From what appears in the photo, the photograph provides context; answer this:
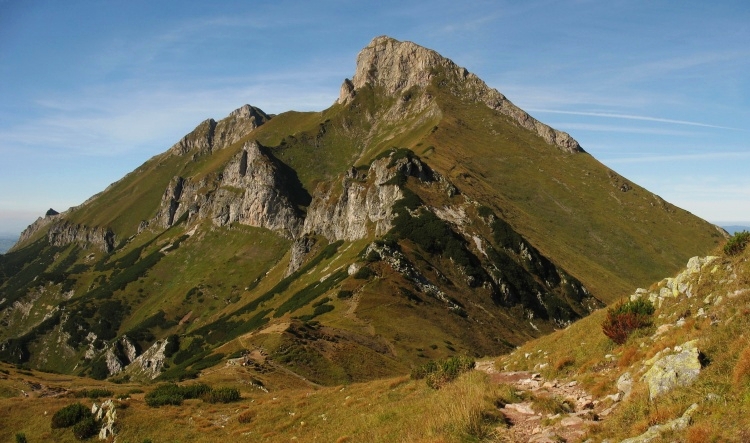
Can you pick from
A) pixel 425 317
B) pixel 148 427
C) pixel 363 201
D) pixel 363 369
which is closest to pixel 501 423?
pixel 148 427

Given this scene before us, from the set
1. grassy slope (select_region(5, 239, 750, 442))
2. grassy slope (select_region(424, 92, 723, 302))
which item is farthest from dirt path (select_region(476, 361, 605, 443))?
grassy slope (select_region(424, 92, 723, 302))

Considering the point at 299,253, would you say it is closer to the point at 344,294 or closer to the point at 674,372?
the point at 344,294

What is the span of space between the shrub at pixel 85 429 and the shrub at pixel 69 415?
34.7 inches

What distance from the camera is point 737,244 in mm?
18000

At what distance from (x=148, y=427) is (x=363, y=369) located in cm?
2993

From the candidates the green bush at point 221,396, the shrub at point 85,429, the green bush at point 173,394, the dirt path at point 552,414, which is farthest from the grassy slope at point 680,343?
the shrub at point 85,429

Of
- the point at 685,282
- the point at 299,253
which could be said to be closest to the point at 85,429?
the point at 685,282

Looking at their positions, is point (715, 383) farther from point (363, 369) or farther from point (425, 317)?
point (425, 317)

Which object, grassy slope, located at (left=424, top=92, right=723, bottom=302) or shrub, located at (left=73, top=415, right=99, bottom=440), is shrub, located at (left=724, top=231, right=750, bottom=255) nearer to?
shrub, located at (left=73, top=415, right=99, bottom=440)

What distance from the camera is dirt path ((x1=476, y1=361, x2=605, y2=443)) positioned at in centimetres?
1230

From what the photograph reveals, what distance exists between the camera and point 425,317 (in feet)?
246

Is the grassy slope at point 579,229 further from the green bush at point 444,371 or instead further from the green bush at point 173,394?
the green bush at point 444,371

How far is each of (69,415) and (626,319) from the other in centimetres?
3229

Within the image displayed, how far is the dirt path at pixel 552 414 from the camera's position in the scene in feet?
40.4
